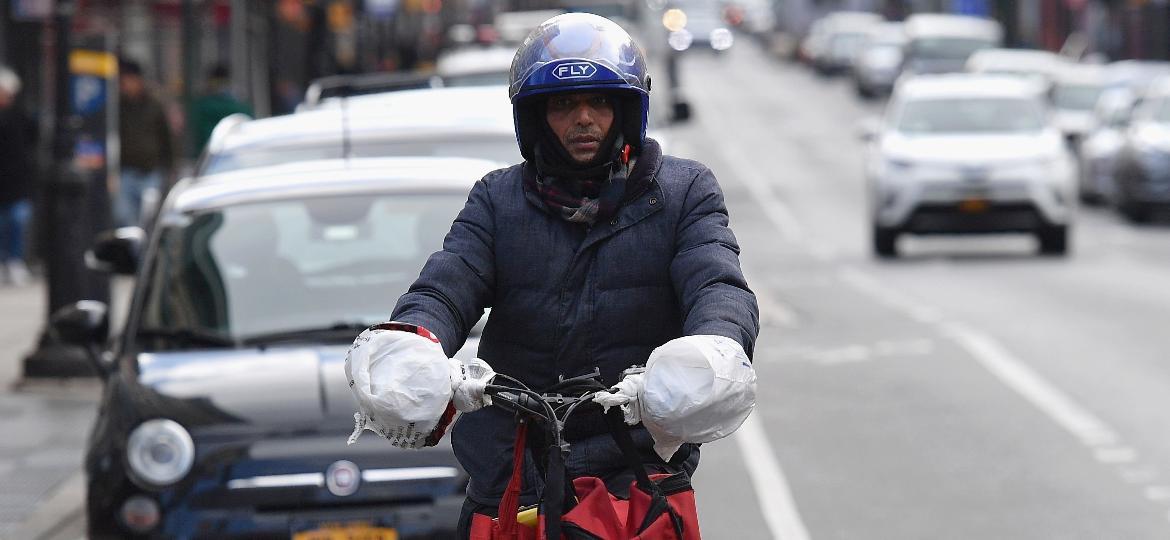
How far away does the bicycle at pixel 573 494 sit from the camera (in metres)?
3.96

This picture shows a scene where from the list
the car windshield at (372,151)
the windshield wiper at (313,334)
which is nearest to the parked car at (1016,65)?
the car windshield at (372,151)

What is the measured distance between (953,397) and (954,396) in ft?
0.13

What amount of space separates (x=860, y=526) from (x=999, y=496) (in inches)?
34.1

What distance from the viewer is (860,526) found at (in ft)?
28.5

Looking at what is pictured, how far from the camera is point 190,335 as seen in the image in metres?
7.26

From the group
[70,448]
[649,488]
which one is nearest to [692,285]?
[649,488]

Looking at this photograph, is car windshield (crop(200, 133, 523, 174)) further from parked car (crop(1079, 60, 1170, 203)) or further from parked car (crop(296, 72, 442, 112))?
parked car (crop(1079, 60, 1170, 203))

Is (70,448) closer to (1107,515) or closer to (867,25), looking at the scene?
(1107,515)

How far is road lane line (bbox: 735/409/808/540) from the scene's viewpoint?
8711 mm

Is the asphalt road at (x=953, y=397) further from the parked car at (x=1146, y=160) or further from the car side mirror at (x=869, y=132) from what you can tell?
the car side mirror at (x=869, y=132)

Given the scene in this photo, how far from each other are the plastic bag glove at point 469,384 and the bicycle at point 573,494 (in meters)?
0.02

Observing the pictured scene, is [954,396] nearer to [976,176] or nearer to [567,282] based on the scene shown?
[567,282]

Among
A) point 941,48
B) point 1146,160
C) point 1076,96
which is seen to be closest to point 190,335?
point 1146,160

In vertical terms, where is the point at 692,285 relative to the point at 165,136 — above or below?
above
